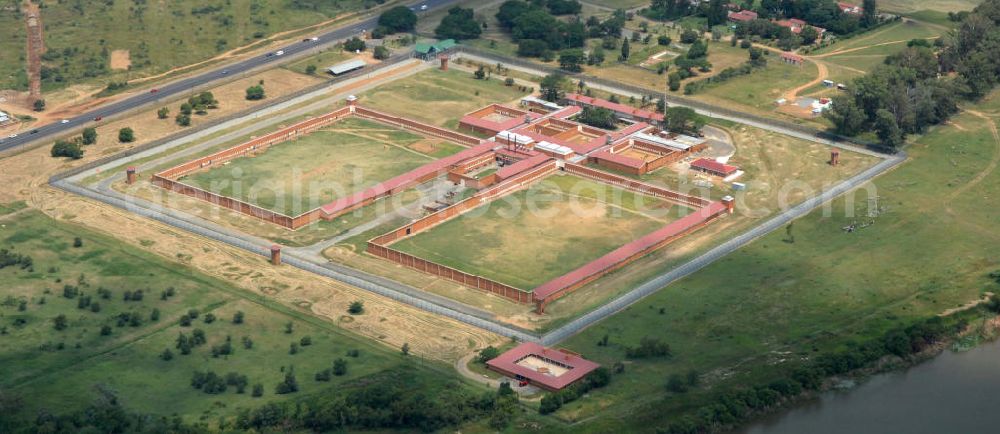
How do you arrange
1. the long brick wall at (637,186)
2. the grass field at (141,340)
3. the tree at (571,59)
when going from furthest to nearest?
1. the tree at (571,59)
2. the long brick wall at (637,186)
3. the grass field at (141,340)

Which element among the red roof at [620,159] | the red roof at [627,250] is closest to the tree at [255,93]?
the red roof at [620,159]

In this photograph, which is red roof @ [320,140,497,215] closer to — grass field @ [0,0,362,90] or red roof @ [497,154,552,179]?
red roof @ [497,154,552,179]

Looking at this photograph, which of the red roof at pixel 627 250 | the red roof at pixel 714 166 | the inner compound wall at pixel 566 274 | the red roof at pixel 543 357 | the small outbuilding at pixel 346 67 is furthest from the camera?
the small outbuilding at pixel 346 67

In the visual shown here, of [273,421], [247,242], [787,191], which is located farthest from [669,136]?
[273,421]

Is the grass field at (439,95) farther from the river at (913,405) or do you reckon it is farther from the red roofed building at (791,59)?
the river at (913,405)

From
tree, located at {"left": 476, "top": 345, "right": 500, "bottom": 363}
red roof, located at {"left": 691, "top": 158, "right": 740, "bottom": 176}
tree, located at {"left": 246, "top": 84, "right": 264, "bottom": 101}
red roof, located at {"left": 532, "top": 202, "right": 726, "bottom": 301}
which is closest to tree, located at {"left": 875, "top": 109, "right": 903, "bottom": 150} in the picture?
red roof, located at {"left": 691, "top": 158, "right": 740, "bottom": 176}

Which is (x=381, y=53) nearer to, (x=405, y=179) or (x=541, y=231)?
(x=405, y=179)

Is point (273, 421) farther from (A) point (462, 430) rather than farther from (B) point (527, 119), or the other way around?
(B) point (527, 119)
